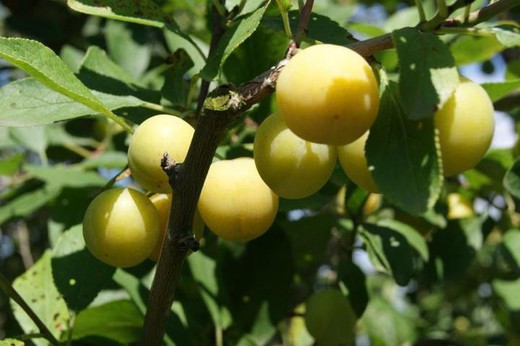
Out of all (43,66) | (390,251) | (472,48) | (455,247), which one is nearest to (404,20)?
(472,48)

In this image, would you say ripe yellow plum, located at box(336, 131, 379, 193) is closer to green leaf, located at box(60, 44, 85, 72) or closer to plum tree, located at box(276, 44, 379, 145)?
plum tree, located at box(276, 44, 379, 145)

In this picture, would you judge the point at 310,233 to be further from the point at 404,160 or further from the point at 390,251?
the point at 404,160

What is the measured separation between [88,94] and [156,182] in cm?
13

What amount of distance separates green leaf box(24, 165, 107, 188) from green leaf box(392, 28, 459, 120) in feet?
3.11

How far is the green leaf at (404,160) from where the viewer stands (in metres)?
0.71

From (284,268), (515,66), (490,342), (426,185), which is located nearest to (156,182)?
(426,185)

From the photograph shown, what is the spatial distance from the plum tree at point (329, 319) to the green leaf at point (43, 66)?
0.61 m

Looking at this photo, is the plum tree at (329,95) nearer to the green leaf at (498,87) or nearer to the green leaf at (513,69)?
the green leaf at (498,87)

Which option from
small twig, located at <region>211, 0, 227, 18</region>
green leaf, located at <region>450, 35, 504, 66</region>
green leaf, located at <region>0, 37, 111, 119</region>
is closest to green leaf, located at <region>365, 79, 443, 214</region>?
green leaf, located at <region>0, 37, 111, 119</region>

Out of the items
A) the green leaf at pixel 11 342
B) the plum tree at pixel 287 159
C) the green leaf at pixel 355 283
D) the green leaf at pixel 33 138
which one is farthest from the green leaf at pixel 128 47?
the plum tree at pixel 287 159

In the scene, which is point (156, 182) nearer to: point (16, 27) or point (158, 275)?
point (158, 275)

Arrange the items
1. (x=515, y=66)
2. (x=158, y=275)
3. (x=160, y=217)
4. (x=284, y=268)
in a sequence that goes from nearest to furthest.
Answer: (x=158, y=275), (x=160, y=217), (x=284, y=268), (x=515, y=66)

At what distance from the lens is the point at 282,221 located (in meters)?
1.51

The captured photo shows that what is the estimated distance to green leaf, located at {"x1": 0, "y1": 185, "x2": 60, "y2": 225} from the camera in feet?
5.19
